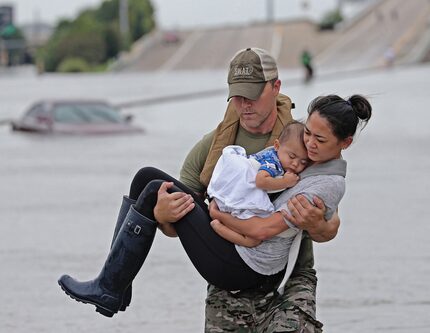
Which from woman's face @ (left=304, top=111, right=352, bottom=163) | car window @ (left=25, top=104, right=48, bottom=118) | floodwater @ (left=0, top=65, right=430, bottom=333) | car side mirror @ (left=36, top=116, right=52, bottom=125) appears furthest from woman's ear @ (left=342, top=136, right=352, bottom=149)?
car window @ (left=25, top=104, right=48, bottom=118)

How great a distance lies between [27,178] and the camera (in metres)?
18.9

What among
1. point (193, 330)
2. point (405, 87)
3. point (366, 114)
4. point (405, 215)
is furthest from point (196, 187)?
point (405, 87)

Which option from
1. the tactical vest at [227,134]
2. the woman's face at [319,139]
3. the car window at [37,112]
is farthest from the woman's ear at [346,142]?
the car window at [37,112]

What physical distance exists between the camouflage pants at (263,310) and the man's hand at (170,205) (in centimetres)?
45

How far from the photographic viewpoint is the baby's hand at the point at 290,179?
4.89 metres

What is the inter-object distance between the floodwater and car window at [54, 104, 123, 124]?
236 cm

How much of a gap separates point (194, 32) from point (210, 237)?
120673 mm

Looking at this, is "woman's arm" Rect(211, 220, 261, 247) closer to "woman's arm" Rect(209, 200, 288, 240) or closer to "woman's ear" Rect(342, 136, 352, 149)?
"woman's arm" Rect(209, 200, 288, 240)

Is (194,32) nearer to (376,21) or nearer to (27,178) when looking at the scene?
(376,21)

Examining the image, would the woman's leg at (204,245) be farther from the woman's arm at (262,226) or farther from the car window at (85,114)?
the car window at (85,114)

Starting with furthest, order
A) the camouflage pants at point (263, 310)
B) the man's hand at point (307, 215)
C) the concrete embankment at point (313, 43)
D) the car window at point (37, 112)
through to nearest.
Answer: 1. the concrete embankment at point (313, 43)
2. the car window at point (37, 112)
3. the camouflage pants at point (263, 310)
4. the man's hand at point (307, 215)

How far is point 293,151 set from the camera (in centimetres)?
493

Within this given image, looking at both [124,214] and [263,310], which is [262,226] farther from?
[124,214]

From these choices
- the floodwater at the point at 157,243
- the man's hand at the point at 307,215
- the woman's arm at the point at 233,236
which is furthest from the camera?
the floodwater at the point at 157,243
